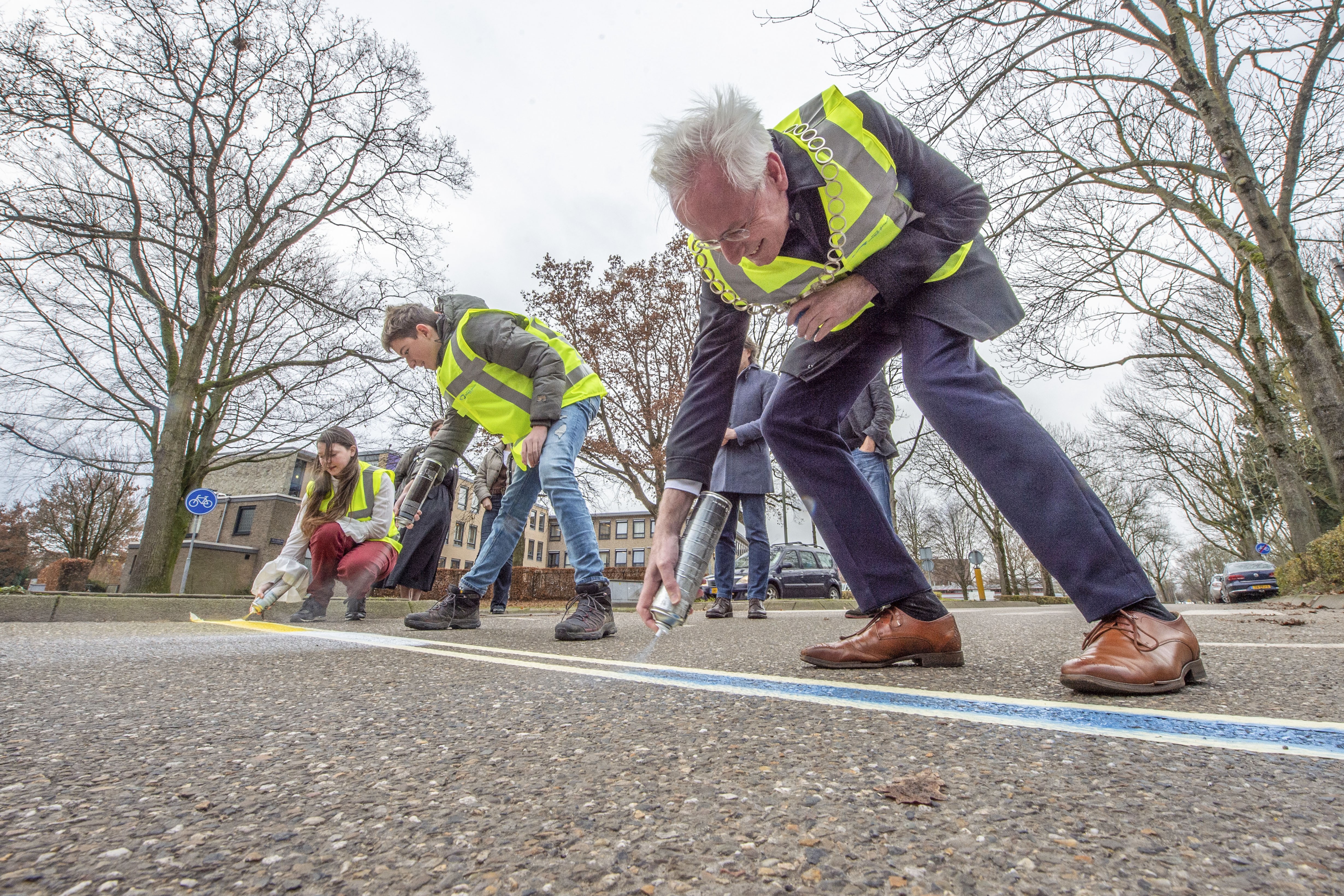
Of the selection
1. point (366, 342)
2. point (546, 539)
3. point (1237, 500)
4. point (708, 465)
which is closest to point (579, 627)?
point (708, 465)

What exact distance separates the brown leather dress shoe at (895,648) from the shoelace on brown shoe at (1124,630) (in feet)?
1.38

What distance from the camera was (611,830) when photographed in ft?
2.44

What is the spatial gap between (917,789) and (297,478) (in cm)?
4459

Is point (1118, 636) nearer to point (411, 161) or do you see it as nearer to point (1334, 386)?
point (1334, 386)

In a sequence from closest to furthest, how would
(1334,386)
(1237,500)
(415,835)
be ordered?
(415,835)
(1334,386)
(1237,500)

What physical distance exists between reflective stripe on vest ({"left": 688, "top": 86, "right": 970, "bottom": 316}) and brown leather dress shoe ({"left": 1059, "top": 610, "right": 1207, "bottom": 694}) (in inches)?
38.1

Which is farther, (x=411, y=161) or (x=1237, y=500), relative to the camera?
(x=1237, y=500)

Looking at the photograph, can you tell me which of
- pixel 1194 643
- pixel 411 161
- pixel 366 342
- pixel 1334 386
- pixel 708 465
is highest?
pixel 411 161

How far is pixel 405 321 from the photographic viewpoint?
3.85 metres

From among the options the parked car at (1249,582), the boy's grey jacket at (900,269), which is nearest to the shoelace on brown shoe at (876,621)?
the boy's grey jacket at (900,269)

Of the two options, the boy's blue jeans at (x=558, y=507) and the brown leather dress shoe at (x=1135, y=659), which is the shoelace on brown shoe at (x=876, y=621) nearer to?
the brown leather dress shoe at (x=1135, y=659)

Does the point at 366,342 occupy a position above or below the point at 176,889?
above

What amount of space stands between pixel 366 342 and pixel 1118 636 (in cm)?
1437

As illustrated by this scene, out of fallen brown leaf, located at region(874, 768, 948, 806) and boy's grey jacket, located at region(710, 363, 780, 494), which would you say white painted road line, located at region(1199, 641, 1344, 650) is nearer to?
fallen brown leaf, located at region(874, 768, 948, 806)
